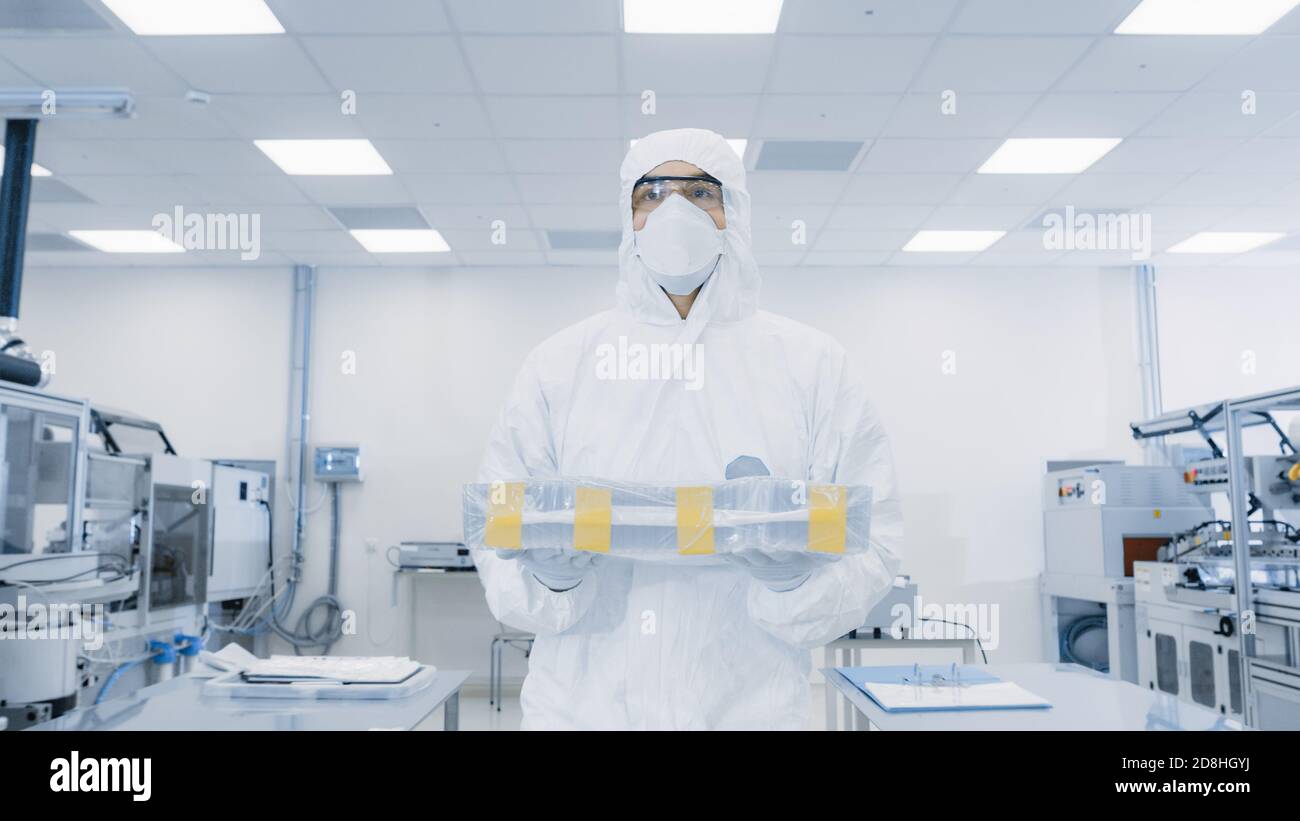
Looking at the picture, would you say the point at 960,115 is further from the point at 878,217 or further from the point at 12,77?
the point at 12,77

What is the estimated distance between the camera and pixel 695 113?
3303mm

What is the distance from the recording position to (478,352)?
17.1ft

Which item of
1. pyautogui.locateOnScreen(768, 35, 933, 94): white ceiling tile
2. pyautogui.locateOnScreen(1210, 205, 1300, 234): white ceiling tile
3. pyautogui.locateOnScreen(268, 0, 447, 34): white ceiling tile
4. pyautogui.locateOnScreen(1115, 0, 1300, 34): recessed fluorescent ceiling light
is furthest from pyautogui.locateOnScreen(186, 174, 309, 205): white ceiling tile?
pyautogui.locateOnScreen(1210, 205, 1300, 234): white ceiling tile

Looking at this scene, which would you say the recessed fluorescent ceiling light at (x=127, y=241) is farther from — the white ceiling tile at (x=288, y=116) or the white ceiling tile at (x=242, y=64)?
the white ceiling tile at (x=242, y=64)

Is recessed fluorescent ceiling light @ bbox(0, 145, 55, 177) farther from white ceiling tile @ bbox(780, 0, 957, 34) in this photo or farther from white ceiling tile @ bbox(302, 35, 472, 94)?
white ceiling tile @ bbox(780, 0, 957, 34)

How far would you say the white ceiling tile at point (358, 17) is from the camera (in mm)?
2602

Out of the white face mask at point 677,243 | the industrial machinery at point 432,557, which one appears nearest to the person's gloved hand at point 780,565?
the white face mask at point 677,243

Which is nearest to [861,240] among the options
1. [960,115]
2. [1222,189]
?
[960,115]

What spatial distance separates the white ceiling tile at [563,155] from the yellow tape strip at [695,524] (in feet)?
9.78

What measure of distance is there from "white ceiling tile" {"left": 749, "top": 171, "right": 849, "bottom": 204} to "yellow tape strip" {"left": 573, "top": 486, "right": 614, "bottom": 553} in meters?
3.28

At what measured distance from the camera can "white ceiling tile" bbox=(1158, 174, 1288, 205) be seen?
3895 mm

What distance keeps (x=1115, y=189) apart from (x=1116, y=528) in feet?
5.30
